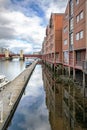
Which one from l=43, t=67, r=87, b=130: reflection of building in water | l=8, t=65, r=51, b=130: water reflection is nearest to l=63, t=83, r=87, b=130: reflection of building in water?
l=43, t=67, r=87, b=130: reflection of building in water

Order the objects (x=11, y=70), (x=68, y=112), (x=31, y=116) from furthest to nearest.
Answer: (x=11, y=70) < (x=68, y=112) < (x=31, y=116)

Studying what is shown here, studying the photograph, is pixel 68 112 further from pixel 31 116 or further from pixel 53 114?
pixel 31 116

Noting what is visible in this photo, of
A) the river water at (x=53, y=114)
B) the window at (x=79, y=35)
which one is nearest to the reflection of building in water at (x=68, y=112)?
the river water at (x=53, y=114)

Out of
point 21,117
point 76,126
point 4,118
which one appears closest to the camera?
point 4,118

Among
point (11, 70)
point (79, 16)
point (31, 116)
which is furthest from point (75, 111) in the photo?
point (11, 70)

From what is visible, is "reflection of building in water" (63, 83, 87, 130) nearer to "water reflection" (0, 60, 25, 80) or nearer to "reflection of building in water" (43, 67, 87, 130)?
"reflection of building in water" (43, 67, 87, 130)

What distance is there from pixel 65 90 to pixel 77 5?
1516 centimetres

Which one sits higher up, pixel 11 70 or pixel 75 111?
pixel 75 111

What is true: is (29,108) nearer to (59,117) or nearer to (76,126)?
(59,117)

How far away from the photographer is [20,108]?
20531 millimetres

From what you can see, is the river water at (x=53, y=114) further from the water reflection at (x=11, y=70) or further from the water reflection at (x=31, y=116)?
the water reflection at (x=11, y=70)

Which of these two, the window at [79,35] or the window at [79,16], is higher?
the window at [79,16]

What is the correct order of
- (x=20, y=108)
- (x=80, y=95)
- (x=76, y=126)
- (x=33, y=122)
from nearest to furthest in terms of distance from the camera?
(x=76, y=126) < (x=33, y=122) < (x=20, y=108) < (x=80, y=95)

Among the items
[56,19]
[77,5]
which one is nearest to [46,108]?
[77,5]
